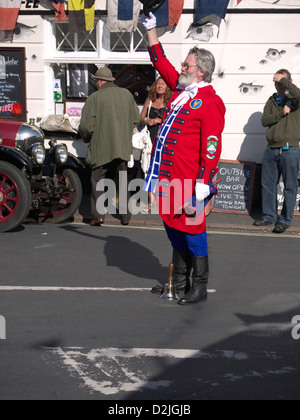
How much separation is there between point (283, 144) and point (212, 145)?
13.8 feet

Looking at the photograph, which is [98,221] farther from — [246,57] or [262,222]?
[246,57]

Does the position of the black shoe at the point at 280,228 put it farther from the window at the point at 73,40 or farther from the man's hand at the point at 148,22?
the window at the point at 73,40

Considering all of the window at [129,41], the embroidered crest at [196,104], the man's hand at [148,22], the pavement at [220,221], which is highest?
the window at [129,41]

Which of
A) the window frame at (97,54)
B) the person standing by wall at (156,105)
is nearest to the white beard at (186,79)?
the person standing by wall at (156,105)

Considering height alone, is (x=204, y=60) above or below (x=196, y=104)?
above

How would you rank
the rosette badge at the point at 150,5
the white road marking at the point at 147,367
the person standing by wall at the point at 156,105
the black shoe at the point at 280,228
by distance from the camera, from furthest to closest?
the person standing by wall at the point at 156,105
the black shoe at the point at 280,228
the rosette badge at the point at 150,5
the white road marking at the point at 147,367

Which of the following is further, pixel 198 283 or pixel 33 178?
pixel 33 178

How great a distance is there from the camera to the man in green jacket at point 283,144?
911 cm

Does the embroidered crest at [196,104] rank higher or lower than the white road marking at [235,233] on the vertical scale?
higher

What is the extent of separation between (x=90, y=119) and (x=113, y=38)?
2.69 m

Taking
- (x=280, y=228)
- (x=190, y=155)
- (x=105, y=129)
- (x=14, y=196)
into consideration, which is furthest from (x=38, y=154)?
(x=190, y=155)

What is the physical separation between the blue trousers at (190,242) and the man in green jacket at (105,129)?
3.43 meters

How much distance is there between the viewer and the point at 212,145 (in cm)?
531

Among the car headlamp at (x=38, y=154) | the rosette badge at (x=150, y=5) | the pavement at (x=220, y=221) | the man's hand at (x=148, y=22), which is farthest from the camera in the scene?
the pavement at (x=220, y=221)
